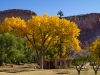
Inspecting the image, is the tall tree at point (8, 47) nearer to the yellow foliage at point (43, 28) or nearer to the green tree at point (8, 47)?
the green tree at point (8, 47)

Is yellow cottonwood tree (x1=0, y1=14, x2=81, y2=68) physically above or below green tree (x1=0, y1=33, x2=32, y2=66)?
above

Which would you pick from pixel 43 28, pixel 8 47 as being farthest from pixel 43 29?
pixel 8 47

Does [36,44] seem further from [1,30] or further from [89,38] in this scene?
[89,38]

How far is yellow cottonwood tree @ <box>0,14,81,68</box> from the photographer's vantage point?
54.5 m

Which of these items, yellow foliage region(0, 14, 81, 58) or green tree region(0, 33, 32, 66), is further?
green tree region(0, 33, 32, 66)

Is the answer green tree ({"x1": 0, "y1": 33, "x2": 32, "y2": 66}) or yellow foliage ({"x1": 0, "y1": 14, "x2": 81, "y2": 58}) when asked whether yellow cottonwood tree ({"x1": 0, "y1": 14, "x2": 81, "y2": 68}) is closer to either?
yellow foliage ({"x1": 0, "y1": 14, "x2": 81, "y2": 58})

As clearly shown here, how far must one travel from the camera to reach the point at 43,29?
2148 inches

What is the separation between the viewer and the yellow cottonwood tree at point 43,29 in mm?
54500

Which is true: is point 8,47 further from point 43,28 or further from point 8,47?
point 43,28

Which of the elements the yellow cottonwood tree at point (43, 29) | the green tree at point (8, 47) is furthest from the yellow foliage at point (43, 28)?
the green tree at point (8, 47)

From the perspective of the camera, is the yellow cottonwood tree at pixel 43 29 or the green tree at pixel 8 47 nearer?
the yellow cottonwood tree at pixel 43 29

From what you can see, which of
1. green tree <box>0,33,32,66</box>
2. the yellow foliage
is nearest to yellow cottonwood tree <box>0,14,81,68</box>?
the yellow foliage

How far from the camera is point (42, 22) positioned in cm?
5428

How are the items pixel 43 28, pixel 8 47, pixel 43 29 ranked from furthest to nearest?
pixel 8 47 < pixel 43 29 < pixel 43 28
